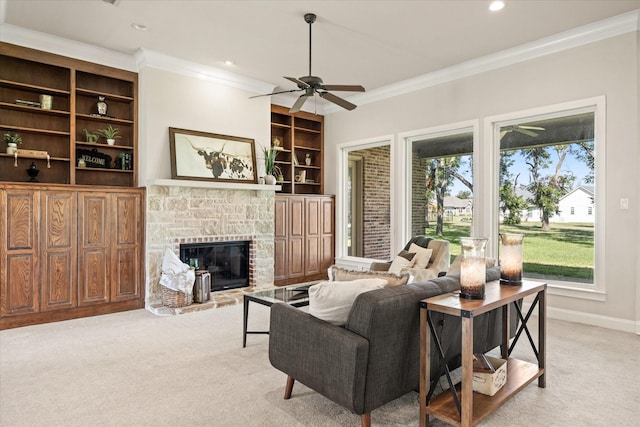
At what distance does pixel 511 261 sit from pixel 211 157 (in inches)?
159

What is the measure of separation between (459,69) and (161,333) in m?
4.74

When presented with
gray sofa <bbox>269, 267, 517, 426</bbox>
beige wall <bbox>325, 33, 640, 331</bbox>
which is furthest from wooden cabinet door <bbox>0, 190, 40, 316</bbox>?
beige wall <bbox>325, 33, 640, 331</bbox>

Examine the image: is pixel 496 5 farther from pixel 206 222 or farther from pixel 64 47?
pixel 64 47

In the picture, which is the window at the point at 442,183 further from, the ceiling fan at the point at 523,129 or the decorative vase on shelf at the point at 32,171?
the decorative vase on shelf at the point at 32,171

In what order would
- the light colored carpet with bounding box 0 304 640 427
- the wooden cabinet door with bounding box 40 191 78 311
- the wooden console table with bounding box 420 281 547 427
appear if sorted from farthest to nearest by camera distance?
the wooden cabinet door with bounding box 40 191 78 311, the light colored carpet with bounding box 0 304 640 427, the wooden console table with bounding box 420 281 547 427

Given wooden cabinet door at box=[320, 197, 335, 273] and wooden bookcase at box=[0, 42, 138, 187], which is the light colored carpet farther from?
wooden cabinet door at box=[320, 197, 335, 273]

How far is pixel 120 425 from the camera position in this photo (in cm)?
219

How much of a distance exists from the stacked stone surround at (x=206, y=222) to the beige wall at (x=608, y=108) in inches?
129

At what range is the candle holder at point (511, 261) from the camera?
8.50 ft

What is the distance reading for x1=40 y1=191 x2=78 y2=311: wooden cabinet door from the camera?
4152 millimetres

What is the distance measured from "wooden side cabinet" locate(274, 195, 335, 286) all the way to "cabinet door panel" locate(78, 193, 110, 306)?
94.2 inches

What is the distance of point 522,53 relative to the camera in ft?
14.8

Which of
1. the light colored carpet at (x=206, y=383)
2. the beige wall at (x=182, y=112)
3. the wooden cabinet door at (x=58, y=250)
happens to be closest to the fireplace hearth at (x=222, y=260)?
the beige wall at (x=182, y=112)

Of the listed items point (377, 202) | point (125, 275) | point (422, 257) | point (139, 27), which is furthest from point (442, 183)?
point (125, 275)
